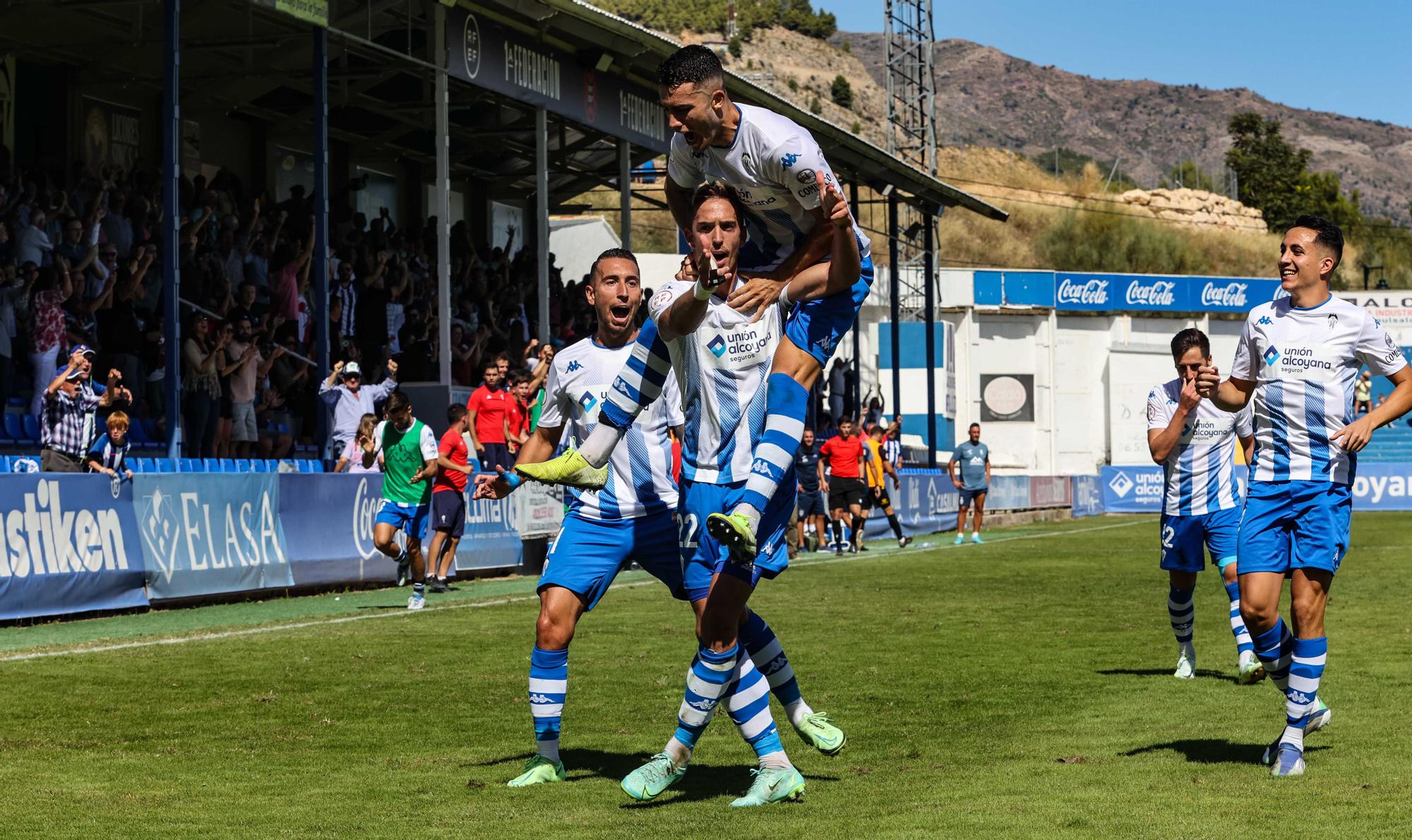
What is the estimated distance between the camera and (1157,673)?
11.1m

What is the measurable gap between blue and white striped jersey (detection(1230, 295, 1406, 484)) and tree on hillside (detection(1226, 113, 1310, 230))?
→ 322 feet

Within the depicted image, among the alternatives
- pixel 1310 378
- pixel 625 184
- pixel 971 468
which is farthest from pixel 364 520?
pixel 971 468

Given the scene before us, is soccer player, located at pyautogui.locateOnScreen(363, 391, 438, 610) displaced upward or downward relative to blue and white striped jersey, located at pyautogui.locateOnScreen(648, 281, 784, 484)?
downward

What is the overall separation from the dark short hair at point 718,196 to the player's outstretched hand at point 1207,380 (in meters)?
2.53

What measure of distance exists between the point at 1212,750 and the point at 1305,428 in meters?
1.55

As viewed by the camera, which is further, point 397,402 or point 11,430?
point 11,430

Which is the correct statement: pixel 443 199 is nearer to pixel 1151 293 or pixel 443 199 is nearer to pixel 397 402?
pixel 397 402

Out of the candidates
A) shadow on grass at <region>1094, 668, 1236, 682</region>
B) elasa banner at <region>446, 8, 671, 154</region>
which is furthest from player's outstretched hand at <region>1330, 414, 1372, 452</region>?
elasa banner at <region>446, 8, 671, 154</region>

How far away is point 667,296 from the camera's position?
639 cm

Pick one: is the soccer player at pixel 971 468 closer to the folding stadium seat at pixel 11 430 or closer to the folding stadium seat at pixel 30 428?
the folding stadium seat at pixel 30 428

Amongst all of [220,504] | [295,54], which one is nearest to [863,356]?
[295,54]

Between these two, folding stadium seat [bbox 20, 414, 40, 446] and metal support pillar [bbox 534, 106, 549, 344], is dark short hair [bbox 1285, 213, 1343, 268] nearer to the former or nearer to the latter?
folding stadium seat [bbox 20, 414, 40, 446]

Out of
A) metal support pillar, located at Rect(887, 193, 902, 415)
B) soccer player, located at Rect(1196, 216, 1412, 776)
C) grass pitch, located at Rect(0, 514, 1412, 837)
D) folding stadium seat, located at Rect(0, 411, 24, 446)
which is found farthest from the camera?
metal support pillar, located at Rect(887, 193, 902, 415)

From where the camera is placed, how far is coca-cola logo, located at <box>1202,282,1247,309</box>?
65.0m
